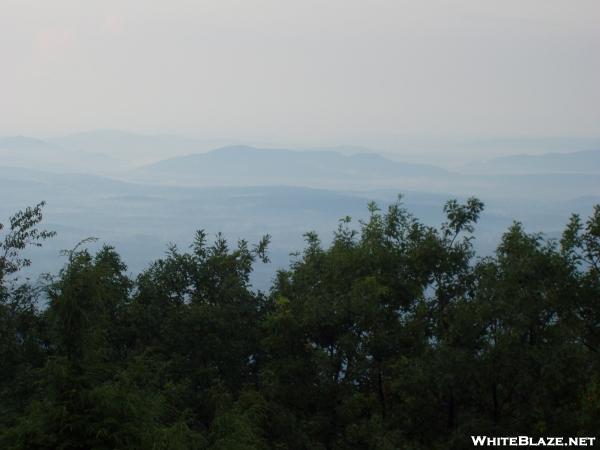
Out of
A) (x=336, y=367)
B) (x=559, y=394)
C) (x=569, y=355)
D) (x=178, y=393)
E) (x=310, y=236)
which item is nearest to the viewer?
(x=569, y=355)

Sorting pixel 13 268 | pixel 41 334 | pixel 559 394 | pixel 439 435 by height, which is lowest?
pixel 439 435

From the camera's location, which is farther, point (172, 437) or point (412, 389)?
point (412, 389)

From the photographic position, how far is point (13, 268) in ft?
51.6

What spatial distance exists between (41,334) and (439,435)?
8731 millimetres

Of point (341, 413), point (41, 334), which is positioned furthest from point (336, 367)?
point (41, 334)

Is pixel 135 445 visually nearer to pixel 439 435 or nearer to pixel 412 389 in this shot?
pixel 412 389

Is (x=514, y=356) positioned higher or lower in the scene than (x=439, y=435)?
higher

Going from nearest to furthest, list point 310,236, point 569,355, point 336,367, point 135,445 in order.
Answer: point 135,445 < point 569,355 < point 336,367 < point 310,236

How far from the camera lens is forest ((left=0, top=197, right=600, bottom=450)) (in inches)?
431

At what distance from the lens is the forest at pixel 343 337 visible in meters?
10.9

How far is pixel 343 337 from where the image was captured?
1472cm

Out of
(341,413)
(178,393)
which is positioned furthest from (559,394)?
(178,393)

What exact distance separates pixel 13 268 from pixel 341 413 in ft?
26.7

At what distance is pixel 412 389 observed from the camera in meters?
13.9
